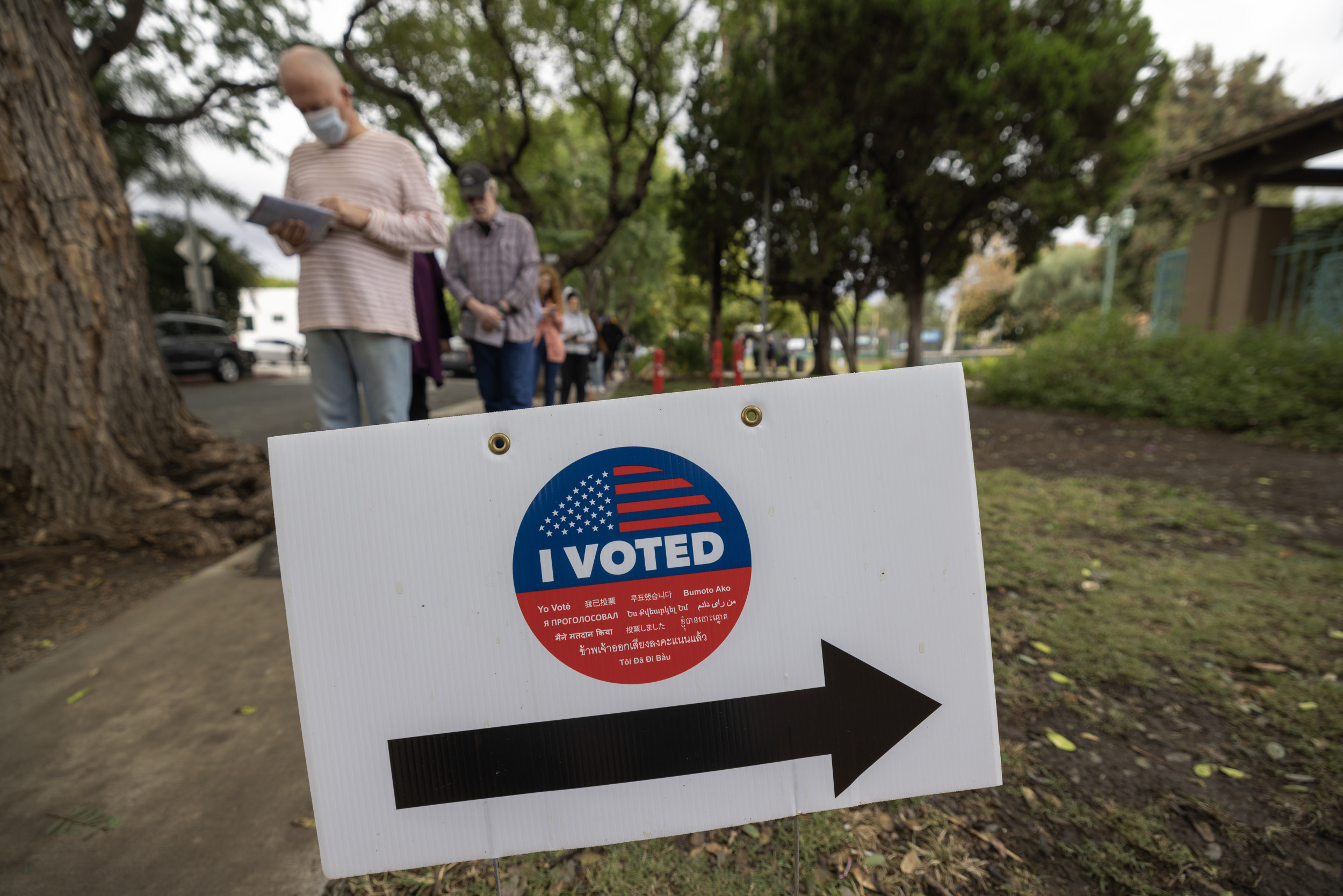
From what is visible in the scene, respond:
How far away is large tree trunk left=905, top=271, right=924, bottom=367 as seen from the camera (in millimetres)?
15461

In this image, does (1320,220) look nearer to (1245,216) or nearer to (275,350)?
(1245,216)

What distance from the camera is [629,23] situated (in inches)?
484

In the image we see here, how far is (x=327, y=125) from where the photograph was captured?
7.40ft

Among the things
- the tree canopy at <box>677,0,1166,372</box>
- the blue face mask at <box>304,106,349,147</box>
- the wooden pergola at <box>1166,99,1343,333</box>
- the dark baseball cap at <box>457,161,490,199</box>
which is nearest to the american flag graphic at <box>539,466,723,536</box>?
the blue face mask at <box>304,106,349,147</box>

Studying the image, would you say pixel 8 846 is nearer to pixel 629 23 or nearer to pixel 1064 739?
pixel 1064 739

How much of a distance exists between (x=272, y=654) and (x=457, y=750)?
1.77 meters

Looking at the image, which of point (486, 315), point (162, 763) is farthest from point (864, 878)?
point (486, 315)

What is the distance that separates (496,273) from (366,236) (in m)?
1.06

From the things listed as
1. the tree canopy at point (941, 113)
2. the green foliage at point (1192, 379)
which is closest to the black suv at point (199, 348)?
the tree canopy at point (941, 113)

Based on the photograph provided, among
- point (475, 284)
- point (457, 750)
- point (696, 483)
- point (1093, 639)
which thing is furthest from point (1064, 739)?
point (475, 284)

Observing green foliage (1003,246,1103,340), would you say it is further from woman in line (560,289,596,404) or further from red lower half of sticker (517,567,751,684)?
red lower half of sticker (517,567,751,684)

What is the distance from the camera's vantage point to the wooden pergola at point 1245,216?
339 inches

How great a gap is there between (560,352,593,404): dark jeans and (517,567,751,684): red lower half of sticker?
6166 mm

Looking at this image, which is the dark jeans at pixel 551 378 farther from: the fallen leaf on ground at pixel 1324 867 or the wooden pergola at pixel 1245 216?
the wooden pergola at pixel 1245 216
